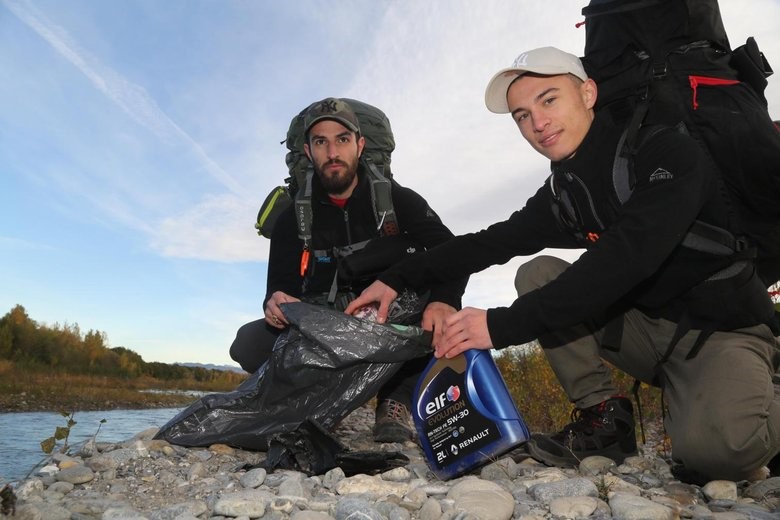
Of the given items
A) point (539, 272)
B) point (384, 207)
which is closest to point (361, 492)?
point (539, 272)

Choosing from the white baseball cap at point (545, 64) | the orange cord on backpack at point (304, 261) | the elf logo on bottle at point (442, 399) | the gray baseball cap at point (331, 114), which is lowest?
the elf logo on bottle at point (442, 399)

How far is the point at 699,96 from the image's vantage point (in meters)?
2.44

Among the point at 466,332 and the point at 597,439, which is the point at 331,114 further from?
the point at 597,439

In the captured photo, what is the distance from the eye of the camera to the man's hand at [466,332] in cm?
230

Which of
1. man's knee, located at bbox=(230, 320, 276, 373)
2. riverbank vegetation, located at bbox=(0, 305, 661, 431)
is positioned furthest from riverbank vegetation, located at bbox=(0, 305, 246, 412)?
man's knee, located at bbox=(230, 320, 276, 373)

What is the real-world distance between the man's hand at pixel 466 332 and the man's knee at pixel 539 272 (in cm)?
89

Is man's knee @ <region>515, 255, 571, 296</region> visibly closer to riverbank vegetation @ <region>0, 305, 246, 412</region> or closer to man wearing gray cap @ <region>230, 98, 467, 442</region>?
man wearing gray cap @ <region>230, 98, 467, 442</region>

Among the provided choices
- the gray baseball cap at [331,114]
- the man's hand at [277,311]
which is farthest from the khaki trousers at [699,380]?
the gray baseball cap at [331,114]

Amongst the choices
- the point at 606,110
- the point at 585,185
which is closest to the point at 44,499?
the point at 585,185

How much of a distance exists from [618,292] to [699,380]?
745 mm

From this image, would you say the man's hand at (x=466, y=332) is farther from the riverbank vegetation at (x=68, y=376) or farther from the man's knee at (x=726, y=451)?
the riverbank vegetation at (x=68, y=376)

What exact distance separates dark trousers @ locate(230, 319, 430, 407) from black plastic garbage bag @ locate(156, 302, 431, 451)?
806mm

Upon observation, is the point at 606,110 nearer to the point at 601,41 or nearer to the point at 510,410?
the point at 601,41

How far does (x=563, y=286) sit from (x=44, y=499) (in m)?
2.31
